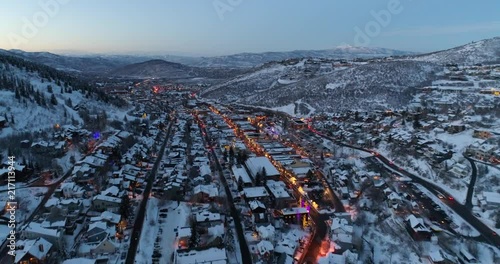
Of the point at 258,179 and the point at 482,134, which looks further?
the point at 482,134

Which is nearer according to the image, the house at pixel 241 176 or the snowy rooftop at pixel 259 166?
the house at pixel 241 176

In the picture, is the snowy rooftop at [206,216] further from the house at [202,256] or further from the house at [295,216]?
the house at [295,216]

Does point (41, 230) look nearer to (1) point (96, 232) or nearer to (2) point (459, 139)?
(1) point (96, 232)

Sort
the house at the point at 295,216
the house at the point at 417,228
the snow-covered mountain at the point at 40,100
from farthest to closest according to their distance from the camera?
the snow-covered mountain at the point at 40,100 → the house at the point at 295,216 → the house at the point at 417,228

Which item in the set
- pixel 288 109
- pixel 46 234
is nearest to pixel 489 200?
pixel 46 234

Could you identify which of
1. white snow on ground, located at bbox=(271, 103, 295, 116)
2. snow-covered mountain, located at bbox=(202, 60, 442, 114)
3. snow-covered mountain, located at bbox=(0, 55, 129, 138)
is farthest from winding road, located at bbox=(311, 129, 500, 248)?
snow-covered mountain, located at bbox=(0, 55, 129, 138)

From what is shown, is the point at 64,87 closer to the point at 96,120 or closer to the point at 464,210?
the point at 96,120

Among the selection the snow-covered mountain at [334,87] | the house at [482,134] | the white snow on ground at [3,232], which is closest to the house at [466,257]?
the house at [482,134]
